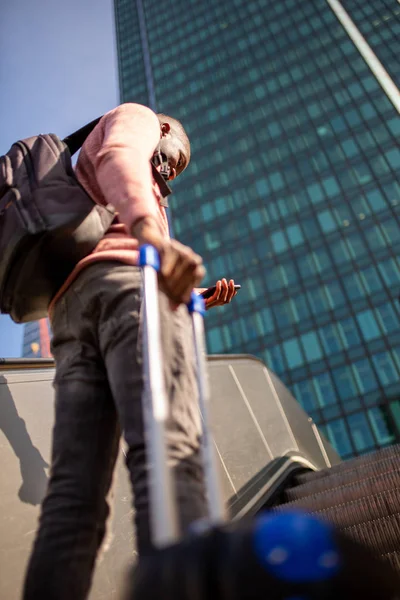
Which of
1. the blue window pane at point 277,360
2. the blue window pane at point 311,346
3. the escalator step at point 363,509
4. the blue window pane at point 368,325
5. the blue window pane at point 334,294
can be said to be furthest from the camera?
the blue window pane at point 334,294

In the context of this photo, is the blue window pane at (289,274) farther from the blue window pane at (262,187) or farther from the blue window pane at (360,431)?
the blue window pane at (360,431)

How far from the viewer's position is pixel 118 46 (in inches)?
2421

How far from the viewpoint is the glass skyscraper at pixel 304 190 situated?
27234 mm

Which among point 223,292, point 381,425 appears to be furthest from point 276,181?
point 223,292

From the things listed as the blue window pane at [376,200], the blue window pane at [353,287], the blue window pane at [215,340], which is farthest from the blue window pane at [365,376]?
the blue window pane at [376,200]

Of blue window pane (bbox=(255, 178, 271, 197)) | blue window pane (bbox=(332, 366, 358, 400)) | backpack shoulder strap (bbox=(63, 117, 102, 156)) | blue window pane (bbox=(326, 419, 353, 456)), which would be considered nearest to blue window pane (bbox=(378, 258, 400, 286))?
blue window pane (bbox=(332, 366, 358, 400))

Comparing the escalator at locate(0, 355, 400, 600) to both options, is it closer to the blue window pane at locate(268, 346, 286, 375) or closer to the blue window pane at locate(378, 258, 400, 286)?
the blue window pane at locate(268, 346, 286, 375)

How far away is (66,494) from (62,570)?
0.58 ft

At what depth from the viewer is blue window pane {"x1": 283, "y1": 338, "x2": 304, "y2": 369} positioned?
28609 mm

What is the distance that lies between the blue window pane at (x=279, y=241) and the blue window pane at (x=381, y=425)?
13.0 metres

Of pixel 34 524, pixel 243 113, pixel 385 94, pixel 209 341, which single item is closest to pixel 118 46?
pixel 243 113

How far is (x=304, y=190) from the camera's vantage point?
113 ft

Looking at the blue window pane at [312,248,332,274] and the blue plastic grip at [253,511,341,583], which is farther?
the blue window pane at [312,248,332,274]

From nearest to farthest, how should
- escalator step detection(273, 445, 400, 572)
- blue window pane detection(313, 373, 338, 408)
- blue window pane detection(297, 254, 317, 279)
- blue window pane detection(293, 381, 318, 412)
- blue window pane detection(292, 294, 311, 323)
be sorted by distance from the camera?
1. escalator step detection(273, 445, 400, 572)
2. blue window pane detection(313, 373, 338, 408)
3. blue window pane detection(293, 381, 318, 412)
4. blue window pane detection(292, 294, 311, 323)
5. blue window pane detection(297, 254, 317, 279)
